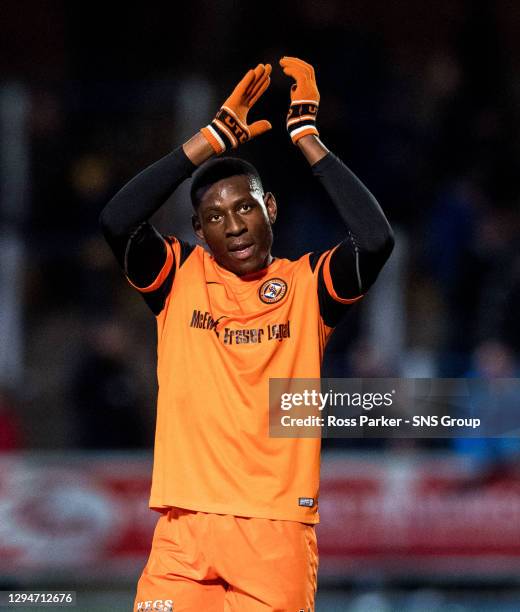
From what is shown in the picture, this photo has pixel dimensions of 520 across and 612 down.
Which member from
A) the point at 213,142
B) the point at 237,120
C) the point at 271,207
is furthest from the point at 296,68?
the point at 271,207

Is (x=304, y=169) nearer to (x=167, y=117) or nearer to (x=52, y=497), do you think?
(x=167, y=117)

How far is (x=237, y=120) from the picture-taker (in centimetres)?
370

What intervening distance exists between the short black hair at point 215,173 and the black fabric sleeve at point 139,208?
96 millimetres

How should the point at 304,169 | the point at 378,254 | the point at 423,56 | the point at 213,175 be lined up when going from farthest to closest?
1. the point at 423,56
2. the point at 304,169
3. the point at 213,175
4. the point at 378,254

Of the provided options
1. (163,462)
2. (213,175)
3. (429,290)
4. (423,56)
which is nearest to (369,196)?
(213,175)

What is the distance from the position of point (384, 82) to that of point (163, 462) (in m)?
5.61

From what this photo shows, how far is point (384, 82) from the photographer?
858 centimetres

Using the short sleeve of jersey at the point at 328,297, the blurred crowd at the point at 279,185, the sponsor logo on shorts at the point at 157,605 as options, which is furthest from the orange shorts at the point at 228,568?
the blurred crowd at the point at 279,185

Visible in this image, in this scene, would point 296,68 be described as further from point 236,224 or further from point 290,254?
point 290,254

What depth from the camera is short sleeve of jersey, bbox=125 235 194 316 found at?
375cm

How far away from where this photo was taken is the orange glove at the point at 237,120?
3.66m

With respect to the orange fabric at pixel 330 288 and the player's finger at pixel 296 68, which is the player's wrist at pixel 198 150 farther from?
the orange fabric at pixel 330 288

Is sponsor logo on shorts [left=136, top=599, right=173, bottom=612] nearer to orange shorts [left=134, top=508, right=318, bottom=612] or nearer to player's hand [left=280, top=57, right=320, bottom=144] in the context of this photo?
orange shorts [left=134, top=508, right=318, bottom=612]

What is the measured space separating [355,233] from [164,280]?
68cm
